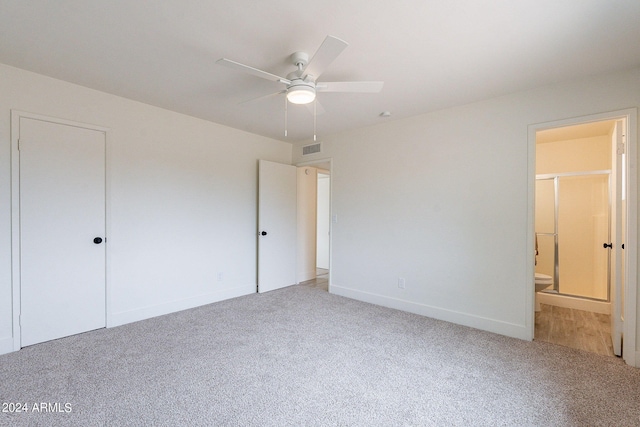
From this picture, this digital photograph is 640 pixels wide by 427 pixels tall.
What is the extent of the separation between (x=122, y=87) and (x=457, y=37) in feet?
10.0

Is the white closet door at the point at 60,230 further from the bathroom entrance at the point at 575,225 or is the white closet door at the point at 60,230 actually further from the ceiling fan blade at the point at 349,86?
the bathroom entrance at the point at 575,225

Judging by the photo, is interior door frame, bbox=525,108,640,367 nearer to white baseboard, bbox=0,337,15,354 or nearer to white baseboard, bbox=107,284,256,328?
white baseboard, bbox=107,284,256,328

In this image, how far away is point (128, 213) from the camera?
3191 millimetres

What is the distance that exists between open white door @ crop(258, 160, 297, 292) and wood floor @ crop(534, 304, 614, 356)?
11.1 ft

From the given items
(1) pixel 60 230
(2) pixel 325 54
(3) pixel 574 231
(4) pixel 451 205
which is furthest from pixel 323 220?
(2) pixel 325 54

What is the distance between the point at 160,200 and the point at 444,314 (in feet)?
12.0


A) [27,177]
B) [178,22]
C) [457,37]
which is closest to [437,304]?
[457,37]

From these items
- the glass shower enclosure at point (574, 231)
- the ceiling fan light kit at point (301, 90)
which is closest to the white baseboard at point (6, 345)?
the ceiling fan light kit at point (301, 90)

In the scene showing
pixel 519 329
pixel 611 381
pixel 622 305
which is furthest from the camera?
pixel 519 329

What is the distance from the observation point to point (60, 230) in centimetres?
275

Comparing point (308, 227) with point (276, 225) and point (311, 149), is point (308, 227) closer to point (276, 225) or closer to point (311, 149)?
point (276, 225)

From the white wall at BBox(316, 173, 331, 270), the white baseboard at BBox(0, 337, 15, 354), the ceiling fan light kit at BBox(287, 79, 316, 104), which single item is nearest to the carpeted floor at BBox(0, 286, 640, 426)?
the white baseboard at BBox(0, 337, 15, 354)

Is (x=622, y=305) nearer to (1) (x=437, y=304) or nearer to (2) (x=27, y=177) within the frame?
(1) (x=437, y=304)

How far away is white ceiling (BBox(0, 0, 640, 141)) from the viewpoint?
173 cm
